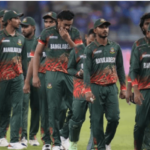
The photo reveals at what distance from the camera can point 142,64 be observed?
747 centimetres

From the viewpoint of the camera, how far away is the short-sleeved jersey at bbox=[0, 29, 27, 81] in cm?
928

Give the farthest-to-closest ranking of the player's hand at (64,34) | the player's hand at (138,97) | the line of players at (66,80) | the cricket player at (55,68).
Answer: the cricket player at (55,68) → the player's hand at (64,34) → the line of players at (66,80) → the player's hand at (138,97)

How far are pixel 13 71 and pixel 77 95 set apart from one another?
160 cm

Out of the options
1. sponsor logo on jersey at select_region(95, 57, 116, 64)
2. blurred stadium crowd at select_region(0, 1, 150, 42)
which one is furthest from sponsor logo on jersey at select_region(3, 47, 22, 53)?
blurred stadium crowd at select_region(0, 1, 150, 42)

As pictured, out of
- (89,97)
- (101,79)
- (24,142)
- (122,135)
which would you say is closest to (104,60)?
(101,79)

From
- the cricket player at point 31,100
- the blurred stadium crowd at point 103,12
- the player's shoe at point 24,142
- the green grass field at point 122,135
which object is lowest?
the green grass field at point 122,135

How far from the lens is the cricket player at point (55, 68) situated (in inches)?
340

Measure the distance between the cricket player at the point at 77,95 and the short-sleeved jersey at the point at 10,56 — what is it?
4.30 feet

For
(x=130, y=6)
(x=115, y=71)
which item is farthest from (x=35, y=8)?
(x=115, y=71)

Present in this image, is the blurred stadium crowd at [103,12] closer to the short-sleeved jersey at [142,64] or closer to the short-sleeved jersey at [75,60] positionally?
the short-sleeved jersey at [75,60]

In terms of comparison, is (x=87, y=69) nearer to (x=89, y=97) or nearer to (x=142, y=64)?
(x=89, y=97)

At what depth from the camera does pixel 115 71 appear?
791 cm

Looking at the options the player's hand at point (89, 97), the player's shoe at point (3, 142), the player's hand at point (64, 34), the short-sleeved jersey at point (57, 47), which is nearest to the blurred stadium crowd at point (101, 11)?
the player's shoe at point (3, 142)

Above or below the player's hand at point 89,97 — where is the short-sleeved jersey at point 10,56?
above
